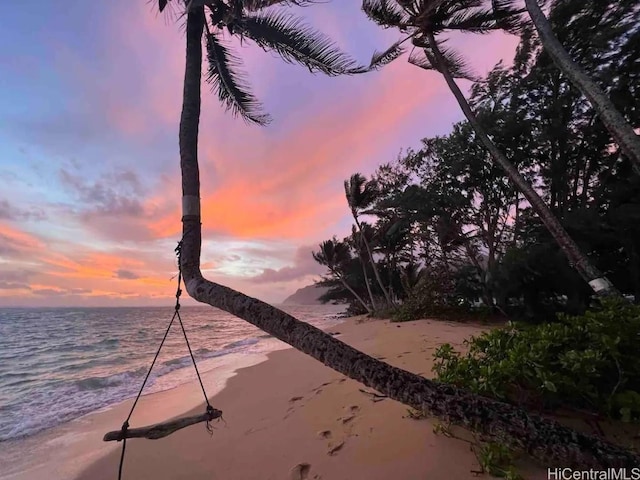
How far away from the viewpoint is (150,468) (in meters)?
3.73

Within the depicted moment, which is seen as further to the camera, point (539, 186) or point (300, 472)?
point (539, 186)

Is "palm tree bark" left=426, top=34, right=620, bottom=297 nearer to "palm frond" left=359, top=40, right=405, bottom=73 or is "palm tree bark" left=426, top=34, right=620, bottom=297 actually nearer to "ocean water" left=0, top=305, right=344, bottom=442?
"palm frond" left=359, top=40, right=405, bottom=73

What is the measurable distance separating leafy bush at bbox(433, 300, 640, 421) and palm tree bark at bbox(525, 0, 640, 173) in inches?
127

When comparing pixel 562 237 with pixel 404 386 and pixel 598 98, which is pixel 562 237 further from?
pixel 404 386

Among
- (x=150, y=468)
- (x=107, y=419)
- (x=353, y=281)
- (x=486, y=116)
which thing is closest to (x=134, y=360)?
(x=107, y=419)

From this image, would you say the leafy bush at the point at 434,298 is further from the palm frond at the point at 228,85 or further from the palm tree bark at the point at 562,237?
the palm frond at the point at 228,85

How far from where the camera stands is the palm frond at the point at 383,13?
9.12 meters

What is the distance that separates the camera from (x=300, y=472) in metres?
2.98

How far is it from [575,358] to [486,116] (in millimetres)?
11912

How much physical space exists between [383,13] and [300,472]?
1044 cm

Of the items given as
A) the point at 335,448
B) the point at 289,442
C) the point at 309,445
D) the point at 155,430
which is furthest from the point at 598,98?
the point at 155,430

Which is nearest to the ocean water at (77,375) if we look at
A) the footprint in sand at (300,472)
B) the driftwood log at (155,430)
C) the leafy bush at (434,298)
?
the driftwood log at (155,430)

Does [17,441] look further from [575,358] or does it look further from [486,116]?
[486,116]

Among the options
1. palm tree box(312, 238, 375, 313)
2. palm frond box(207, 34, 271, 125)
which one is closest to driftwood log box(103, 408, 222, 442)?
palm frond box(207, 34, 271, 125)
